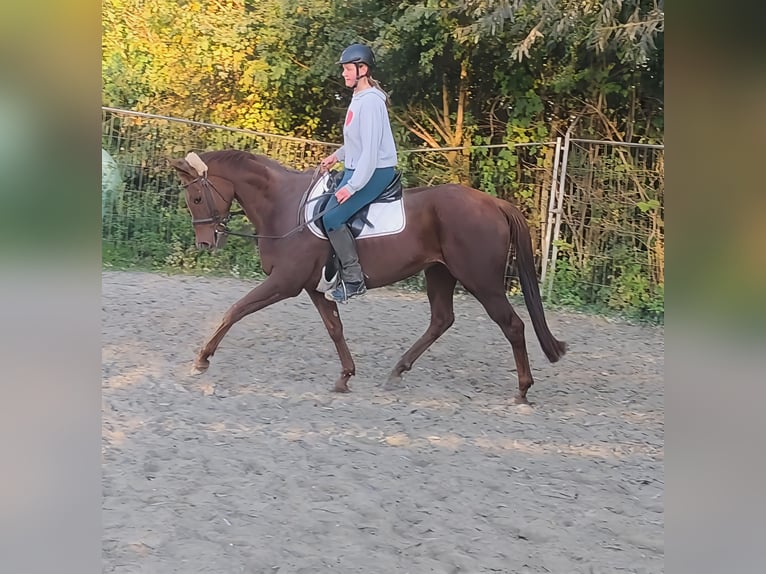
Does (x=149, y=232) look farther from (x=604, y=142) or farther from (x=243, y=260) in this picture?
(x=604, y=142)

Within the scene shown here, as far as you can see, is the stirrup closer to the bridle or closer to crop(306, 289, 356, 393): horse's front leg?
crop(306, 289, 356, 393): horse's front leg

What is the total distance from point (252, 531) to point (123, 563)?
0.47 meters

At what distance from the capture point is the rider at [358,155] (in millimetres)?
3389

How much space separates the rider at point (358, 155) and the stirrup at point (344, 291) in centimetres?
2

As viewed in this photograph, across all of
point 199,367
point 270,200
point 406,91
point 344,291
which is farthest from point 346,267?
point 406,91

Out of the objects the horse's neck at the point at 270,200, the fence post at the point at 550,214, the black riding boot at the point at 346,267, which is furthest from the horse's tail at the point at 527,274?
the horse's neck at the point at 270,200

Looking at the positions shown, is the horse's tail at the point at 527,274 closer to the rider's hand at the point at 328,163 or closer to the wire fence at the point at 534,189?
the wire fence at the point at 534,189

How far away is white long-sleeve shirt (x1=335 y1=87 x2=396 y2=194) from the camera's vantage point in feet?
11.1

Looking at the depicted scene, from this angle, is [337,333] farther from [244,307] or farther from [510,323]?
[510,323]

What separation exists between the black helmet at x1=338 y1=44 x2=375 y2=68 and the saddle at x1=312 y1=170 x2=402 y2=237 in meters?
0.53

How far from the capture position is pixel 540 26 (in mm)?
3865

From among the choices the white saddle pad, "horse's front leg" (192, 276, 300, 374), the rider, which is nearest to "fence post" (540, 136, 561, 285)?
the white saddle pad

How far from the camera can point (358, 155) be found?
135 inches

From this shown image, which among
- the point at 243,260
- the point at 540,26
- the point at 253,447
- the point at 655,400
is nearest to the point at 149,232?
the point at 243,260
